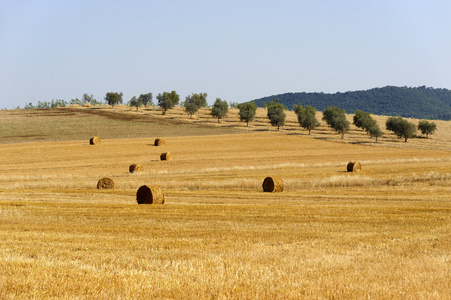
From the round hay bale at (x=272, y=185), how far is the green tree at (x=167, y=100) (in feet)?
301

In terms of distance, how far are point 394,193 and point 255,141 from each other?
4709cm

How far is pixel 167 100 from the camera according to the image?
407ft

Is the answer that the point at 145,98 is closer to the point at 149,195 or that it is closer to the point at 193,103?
the point at 193,103

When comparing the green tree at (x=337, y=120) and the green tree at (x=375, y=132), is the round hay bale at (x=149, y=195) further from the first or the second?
the green tree at (x=375, y=132)

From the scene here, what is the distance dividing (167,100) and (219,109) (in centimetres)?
1782

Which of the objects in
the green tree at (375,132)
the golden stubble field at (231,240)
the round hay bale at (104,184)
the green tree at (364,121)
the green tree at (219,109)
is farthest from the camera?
the green tree at (219,109)

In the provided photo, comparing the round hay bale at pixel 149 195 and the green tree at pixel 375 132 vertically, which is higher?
the green tree at pixel 375 132

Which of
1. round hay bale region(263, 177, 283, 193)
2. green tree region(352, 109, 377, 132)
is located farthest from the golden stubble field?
green tree region(352, 109, 377, 132)

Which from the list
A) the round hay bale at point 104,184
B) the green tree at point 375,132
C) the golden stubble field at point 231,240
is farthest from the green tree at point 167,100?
the round hay bale at point 104,184

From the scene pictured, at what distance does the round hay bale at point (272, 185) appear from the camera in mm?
33925

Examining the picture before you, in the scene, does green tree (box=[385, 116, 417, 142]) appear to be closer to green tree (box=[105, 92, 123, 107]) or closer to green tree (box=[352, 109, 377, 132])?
green tree (box=[352, 109, 377, 132])

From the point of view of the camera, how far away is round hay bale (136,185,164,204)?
2481 cm

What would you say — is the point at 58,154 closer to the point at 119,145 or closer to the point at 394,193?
the point at 119,145

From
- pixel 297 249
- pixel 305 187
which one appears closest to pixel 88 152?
pixel 305 187
